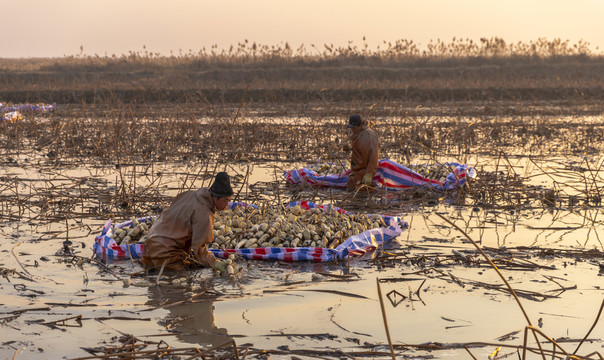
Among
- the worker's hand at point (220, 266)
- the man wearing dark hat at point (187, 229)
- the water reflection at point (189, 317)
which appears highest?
the man wearing dark hat at point (187, 229)

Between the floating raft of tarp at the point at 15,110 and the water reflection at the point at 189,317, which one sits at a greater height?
the floating raft of tarp at the point at 15,110

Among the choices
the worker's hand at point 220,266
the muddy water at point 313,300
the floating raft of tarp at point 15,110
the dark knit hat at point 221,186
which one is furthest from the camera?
the floating raft of tarp at point 15,110

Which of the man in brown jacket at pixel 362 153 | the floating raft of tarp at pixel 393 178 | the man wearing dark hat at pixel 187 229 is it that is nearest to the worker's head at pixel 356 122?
the man in brown jacket at pixel 362 153

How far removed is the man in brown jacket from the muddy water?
6.33 ft

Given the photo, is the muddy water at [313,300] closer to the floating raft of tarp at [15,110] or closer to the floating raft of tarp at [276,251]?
the floating raft of tarp at [276,251]

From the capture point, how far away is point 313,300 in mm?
4527

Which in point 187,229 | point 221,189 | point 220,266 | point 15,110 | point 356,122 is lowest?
point 220,266

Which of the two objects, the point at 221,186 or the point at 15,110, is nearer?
the point at 221,186

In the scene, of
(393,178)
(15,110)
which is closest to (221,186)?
(393,178)

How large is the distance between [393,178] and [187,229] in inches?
157

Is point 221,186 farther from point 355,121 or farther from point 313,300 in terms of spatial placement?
point 355,121

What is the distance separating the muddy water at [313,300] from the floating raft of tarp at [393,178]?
1.87 metres

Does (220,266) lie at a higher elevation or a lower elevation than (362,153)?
lower

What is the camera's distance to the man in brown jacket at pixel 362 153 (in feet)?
26.7
